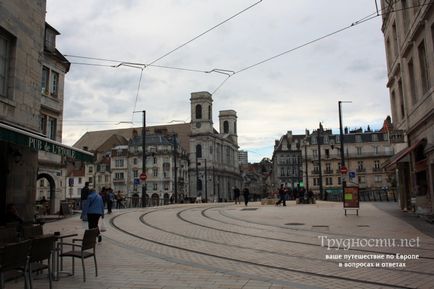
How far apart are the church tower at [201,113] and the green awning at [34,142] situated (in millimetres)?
101790

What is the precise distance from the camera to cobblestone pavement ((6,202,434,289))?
275 inches

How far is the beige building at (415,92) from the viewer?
54.7 feet

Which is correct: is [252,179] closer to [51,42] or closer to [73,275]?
[51,42]

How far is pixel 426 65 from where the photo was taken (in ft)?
58.9

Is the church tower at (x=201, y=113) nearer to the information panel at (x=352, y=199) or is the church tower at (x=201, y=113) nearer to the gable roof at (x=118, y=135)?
the gable roof at (x=118, y=135)

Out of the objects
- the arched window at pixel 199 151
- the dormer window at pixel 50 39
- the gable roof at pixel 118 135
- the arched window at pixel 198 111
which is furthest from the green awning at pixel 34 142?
the gable roof at pixel 118 135

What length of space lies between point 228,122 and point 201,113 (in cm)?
2616

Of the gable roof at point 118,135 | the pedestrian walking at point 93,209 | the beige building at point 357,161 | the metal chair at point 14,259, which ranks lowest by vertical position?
the metal chair at point 14,259

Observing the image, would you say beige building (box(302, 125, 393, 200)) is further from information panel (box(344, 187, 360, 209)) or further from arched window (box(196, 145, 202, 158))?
information panel (box(344, 187, 360, 209))

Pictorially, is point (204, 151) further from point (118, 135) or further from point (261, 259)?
point (261, 259)

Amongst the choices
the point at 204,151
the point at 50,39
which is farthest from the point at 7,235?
the point at 204,151

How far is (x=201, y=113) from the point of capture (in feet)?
375

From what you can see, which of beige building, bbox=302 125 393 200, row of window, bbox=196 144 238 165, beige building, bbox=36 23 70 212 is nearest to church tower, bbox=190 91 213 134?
row of window, bbox=196 144 238 165

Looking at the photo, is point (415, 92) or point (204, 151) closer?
point (415, 92)
